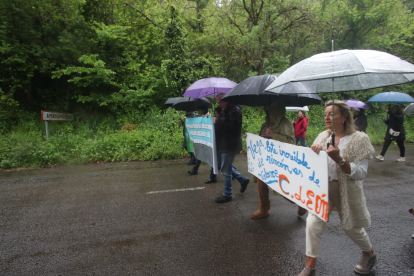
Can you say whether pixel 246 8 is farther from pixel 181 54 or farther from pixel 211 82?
pixel 211 82

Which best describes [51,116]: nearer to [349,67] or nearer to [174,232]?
[174,232]

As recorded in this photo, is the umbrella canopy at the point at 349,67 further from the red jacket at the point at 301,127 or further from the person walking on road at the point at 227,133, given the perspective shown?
the red jacket at the point at 301,127

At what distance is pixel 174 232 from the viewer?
3.60 m

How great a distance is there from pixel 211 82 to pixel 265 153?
2.48 metres

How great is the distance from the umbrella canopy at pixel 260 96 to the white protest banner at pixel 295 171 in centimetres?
65

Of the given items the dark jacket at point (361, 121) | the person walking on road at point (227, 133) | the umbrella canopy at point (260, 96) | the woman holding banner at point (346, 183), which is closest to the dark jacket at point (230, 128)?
the person walking on road at point (227, 133)

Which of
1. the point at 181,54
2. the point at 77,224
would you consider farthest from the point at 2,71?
the point at 77,224

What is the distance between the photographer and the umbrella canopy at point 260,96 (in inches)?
135

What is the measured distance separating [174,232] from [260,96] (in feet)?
8.19

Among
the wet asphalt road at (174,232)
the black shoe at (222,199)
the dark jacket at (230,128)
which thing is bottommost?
the wet asphalt road at (174,232)

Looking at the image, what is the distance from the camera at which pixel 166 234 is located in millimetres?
3547

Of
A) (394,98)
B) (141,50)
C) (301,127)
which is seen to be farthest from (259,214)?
(141,50)

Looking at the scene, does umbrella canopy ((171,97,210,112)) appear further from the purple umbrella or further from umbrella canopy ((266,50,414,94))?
umbrella canopy ((266,50,414,94))

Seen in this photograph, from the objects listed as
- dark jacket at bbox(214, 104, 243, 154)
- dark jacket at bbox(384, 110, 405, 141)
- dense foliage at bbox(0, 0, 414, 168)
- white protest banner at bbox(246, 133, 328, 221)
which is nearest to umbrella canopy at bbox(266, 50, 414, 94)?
white protest banner at bbox(246, 133, 328, 221)
